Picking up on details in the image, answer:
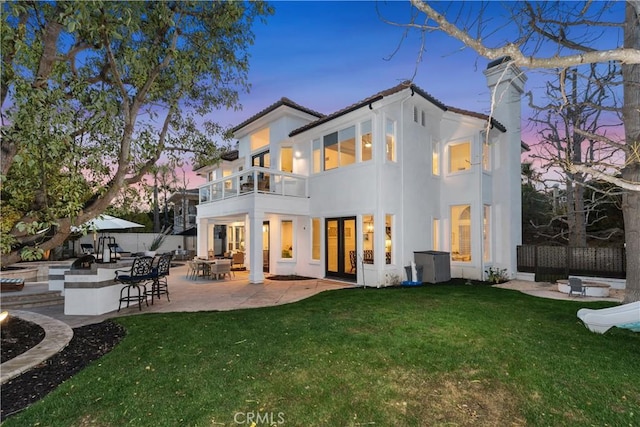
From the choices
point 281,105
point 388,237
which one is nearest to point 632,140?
point 388,237

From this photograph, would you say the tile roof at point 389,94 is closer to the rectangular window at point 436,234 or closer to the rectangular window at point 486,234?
the rectangular window at point 486,234

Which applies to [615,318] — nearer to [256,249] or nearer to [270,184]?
[256,249]

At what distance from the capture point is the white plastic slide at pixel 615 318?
5647 millimetres

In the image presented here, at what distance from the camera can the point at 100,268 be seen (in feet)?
26.5

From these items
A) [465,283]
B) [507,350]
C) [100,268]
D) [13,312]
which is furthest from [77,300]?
[465,283]

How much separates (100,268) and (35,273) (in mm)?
9694

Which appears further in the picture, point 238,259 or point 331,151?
point 238,259

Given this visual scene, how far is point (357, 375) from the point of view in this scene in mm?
4176

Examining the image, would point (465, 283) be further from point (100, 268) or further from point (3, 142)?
point (3, 142)

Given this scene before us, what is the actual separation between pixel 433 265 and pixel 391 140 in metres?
5.10

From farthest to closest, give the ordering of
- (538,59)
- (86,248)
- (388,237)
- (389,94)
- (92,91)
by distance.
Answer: (86,248) < (388,237) < (389,94) < (92,91) < (538,59)

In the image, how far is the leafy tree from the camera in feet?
14.8

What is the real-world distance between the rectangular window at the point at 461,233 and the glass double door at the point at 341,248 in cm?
494

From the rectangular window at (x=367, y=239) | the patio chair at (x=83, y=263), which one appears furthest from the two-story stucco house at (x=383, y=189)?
the patio chair at (x=83, y=263)
